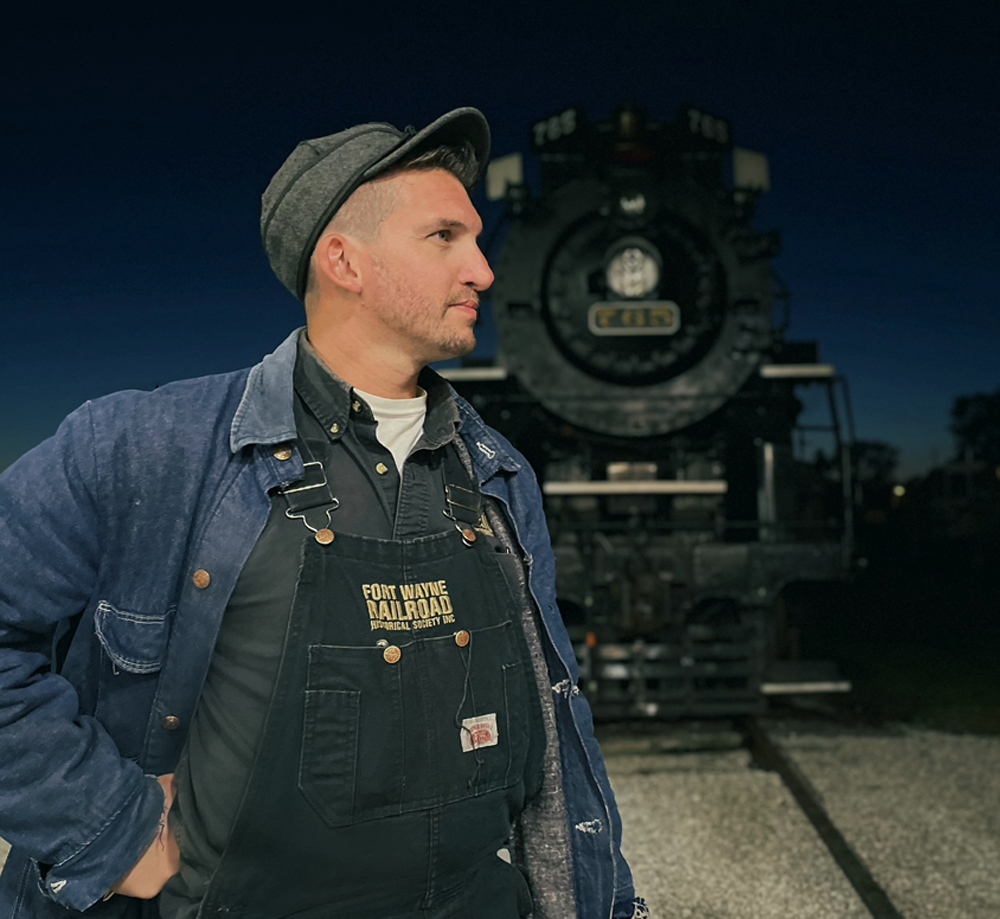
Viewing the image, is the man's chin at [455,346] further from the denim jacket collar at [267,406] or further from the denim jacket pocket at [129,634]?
the denim jacket pocket at [129,634]

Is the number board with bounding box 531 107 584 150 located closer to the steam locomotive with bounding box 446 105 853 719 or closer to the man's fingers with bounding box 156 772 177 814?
the steam locomotive with bounding box 446 105 853 719

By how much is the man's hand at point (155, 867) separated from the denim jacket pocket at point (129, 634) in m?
0.18

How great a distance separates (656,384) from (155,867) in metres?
5.33

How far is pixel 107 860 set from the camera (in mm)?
1212

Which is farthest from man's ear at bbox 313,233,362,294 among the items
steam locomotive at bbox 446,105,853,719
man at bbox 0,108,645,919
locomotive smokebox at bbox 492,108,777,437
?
locomotive smokebox at bbox 492,108,777,437

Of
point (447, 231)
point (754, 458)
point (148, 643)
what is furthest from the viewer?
point (754, 458)

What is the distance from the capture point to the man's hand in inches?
49.0

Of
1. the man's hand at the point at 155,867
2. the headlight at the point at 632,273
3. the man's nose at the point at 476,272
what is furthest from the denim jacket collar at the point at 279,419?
the headlight at the point at 632,273

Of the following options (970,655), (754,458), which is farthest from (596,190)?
(970,655)

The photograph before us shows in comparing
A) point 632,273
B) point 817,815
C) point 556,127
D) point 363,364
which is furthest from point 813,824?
point 556,127

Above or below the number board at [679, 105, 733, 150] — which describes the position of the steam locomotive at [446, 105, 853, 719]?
below

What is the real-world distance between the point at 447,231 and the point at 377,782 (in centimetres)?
94

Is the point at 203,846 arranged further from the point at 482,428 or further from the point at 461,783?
the point at 482,428

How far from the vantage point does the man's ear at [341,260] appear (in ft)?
5.02
